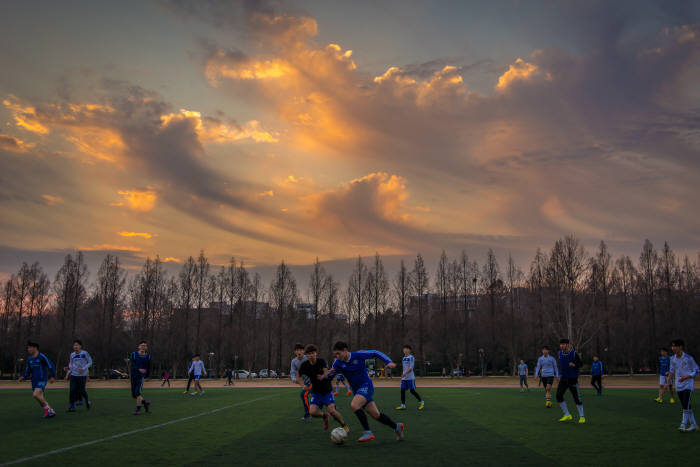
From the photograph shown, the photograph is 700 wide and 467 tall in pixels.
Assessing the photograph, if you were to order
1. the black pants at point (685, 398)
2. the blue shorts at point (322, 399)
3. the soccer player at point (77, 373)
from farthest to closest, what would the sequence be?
1. the soccer player at point (77, 373)
2. the black pants at point (685, 398)
3. the blue shorts at point (322, 399)

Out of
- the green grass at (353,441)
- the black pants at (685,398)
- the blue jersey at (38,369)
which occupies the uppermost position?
the blue jersey at (38,369)

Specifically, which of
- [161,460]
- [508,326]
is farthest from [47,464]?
[508,326]

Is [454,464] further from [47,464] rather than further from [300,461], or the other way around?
[47,464]

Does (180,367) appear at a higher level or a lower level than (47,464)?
lower

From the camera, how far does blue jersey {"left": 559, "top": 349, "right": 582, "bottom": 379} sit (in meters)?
14.0

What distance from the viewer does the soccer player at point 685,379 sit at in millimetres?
11414

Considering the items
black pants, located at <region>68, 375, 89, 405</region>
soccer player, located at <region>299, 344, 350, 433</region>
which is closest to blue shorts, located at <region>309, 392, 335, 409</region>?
soccer player, located at <region>299, 344, 350, 433</region>

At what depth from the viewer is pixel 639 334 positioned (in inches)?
2904

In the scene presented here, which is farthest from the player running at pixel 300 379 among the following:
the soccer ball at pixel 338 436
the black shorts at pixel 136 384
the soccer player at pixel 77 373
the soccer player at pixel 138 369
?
the soccer player at pixel 77 373

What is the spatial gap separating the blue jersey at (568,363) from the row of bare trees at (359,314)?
5616cm

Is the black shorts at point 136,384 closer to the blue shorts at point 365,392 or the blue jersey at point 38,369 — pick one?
the blue jersey at point 38,369

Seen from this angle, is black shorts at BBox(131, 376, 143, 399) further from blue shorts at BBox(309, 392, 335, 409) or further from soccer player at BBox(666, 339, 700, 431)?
soccer player at BBox(666, 339, 700, 431)

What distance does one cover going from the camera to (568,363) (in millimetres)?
14414

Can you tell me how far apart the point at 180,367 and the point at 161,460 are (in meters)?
76.6
